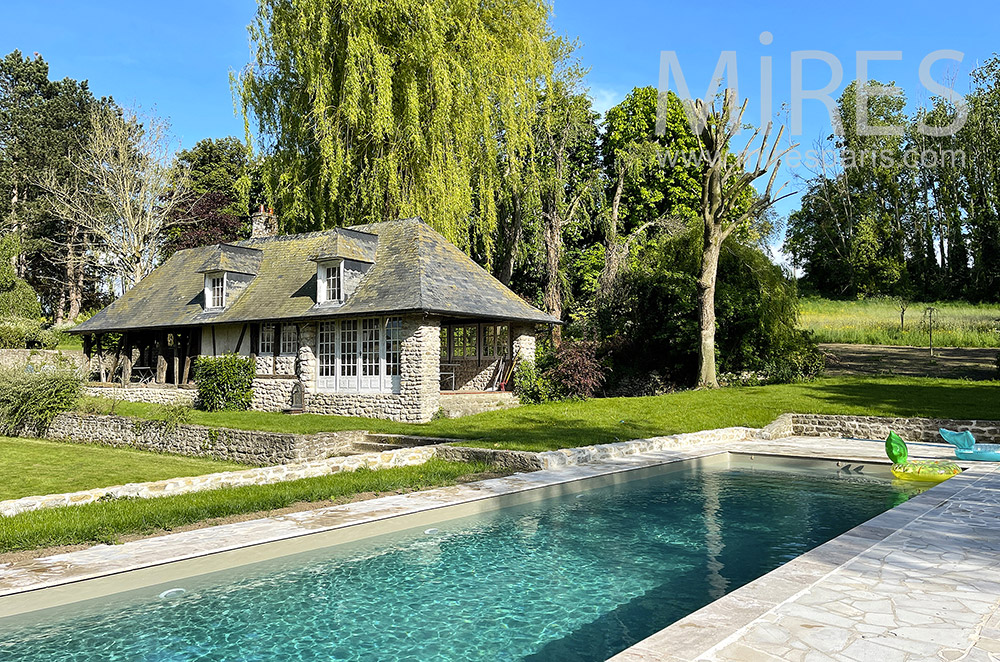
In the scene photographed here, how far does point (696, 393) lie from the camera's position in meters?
20.6

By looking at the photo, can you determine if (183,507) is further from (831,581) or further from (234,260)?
(234,260)

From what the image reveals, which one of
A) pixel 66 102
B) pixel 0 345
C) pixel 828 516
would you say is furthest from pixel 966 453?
pixel 66 102

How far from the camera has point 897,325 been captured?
98.2 ft

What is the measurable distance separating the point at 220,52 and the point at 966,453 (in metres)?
24.8

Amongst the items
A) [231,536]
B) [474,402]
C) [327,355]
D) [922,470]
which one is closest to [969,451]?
[922,470]

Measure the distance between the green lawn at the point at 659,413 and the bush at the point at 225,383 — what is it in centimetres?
86

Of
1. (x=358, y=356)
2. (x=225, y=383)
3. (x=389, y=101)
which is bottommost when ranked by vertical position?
(x=225, y=383)

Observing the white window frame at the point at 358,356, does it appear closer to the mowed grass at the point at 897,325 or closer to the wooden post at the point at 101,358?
the wooden post at the point at 101,358

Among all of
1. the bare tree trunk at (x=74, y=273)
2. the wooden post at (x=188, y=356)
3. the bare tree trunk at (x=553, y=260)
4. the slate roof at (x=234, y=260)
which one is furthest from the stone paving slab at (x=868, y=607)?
the bare tree trunk at (x=74, y=273)

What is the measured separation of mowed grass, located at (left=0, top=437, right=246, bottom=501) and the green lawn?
1659mm

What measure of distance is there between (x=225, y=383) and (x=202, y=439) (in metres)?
4.73

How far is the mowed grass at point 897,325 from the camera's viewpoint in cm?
2702

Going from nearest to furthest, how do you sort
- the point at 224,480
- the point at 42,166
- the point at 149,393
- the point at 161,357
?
the point at 224,480, the point at 149,393, the point at 161,357, the point at 42,166

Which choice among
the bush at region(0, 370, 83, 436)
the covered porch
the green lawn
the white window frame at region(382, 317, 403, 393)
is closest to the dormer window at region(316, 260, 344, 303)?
the white window frame at region(382, 317, 403, 393)
